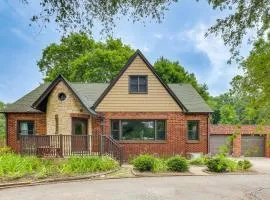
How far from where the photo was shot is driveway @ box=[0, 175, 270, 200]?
1196 centimetres

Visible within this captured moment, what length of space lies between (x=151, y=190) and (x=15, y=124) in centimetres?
1700

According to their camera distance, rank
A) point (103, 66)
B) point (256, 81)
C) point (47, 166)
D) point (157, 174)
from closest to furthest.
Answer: point (256, 81) → point (157, 174) → point (47, 166) → point (103, 66)

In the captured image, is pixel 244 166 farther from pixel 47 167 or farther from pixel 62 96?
pixel 62 96

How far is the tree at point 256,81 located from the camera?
345 inches

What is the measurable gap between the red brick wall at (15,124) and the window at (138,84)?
671cm

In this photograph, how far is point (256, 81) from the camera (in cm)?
890

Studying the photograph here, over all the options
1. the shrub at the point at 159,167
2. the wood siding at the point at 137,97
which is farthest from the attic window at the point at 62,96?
the shrub at the point at 159,167

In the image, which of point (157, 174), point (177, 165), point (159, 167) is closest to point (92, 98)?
point (159, 167)

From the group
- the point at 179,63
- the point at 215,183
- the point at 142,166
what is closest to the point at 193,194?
the point at 215,183

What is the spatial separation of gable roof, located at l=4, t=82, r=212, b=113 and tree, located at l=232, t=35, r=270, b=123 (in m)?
17.2

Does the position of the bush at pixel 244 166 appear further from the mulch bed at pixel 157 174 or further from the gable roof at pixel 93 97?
the gable roof at pixel 93 97

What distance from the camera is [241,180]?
1639cm

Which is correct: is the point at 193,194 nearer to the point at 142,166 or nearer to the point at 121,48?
the point at 142,166

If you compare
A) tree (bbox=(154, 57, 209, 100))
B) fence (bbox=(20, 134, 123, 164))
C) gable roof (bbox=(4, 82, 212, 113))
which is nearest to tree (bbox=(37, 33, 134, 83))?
tree (bbox=(154, 57, 209, 100))
